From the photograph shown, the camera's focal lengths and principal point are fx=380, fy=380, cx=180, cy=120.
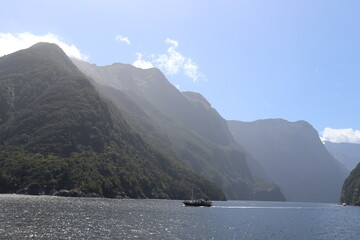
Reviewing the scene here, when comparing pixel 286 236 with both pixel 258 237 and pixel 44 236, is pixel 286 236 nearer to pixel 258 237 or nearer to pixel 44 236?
pixel 258 237

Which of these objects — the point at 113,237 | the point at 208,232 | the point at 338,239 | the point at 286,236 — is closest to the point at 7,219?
the point at 113,237

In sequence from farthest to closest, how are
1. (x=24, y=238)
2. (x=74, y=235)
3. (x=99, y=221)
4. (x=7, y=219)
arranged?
(x=99, y=221) < (x=7, y=219) < (x=74, y=235) < (x=24, y=238)

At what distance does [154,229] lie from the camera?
357 feet

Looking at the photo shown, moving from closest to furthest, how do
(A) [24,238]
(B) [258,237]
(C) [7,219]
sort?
(A) [24,238]
(C) [7,219]
(B) [258,237]

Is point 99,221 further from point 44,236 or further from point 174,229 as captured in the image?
point 44,236

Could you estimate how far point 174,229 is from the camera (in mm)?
113812

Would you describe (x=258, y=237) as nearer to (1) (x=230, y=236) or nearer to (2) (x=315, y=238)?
(1) (x=230, y=236)

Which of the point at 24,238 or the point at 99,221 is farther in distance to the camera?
the point at 99,221

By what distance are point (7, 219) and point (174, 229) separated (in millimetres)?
46542

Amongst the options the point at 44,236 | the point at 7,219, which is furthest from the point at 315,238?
the point at 7,219

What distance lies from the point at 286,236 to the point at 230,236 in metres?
20.5

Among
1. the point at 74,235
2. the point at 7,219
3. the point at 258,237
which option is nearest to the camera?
the point at 74,235

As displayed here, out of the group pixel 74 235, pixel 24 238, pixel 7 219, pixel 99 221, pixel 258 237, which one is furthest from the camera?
pixel 99 221

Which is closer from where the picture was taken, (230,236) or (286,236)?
(230,236)
